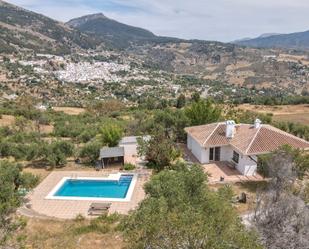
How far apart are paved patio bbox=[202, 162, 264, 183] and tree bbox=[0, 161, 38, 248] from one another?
9.62 metres

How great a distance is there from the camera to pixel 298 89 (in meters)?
133

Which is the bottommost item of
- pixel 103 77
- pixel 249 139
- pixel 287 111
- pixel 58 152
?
pixel 103 77

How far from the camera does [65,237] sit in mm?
15148

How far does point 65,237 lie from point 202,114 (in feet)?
56.7

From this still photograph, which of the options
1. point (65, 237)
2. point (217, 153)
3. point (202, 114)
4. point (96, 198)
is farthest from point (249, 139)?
point (65, 237)

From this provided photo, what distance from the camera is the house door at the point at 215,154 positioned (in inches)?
992

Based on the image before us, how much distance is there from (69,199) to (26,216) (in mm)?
2968

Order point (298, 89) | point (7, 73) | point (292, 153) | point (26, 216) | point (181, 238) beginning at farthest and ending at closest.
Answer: point (298, 89)
point (7, 73)
point (292, 153)
point (26, 216)
point (181, 238)

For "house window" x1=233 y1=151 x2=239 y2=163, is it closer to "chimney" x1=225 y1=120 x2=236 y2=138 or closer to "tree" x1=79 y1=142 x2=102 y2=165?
"chimney" x1=225 y1=120 x2=236 y2=138

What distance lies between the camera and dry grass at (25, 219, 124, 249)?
14.5 metres

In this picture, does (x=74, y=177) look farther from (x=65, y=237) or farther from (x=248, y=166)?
(x=248, y=166)

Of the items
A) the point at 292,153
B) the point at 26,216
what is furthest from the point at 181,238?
the point at 292,153

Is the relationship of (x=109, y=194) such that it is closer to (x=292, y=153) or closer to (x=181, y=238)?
(x=292, y=153)

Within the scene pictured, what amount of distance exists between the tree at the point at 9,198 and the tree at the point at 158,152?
23.9 ft
